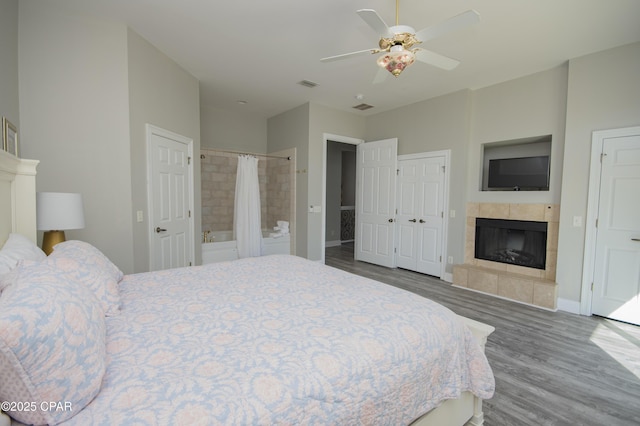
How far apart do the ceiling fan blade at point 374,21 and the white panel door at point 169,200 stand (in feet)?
Result: 7.98

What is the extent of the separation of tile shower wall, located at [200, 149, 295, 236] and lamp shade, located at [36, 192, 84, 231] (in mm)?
3208

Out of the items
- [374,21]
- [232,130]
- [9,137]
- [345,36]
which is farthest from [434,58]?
[232,130]

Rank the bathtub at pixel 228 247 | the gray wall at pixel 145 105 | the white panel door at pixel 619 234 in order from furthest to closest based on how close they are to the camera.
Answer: the bathtub at pixel 228 247 < the white panel door at pixel 619 234 < the gray wall at pixel 145 105

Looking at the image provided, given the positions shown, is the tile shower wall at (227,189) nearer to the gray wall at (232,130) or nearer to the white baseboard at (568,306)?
the gray wall at (232,130)

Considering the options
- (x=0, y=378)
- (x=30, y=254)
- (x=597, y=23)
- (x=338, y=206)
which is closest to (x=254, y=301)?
(x=0, y=378)

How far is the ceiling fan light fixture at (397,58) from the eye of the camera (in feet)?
7.09

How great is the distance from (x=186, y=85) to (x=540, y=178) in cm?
472

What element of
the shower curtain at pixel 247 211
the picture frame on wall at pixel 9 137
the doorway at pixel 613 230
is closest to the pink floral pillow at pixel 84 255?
the picture frame on wall at pixel 9 137

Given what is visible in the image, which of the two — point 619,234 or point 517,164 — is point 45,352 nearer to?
point 619,234

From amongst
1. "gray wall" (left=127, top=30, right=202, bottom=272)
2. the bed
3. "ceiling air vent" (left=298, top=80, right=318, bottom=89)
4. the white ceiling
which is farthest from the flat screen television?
"gray wall" (left=127, top=30, right=202, bottom=272)

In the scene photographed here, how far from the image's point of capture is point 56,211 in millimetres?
2076

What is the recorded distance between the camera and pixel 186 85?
146 inches

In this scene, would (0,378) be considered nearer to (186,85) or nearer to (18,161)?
(18,161)

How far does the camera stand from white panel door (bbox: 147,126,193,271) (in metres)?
3.15
